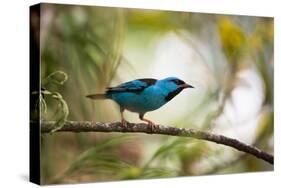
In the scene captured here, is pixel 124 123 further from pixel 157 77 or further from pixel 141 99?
pixel 157 77

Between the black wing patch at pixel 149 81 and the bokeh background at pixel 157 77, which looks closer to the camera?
the bokeh background at pixel 157 77

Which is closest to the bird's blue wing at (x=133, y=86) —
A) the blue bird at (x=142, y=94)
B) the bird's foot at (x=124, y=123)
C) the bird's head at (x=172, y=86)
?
the blue bird at (x=142, y=94)

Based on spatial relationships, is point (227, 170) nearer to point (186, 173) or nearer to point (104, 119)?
point (186, 173)

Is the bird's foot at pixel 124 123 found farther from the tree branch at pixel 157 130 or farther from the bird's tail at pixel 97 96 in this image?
the bird's tail at pixel 97 96

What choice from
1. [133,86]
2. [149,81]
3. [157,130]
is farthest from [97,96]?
[157,130]

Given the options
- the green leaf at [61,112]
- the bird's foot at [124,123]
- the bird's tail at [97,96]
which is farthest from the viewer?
the bird's foot at [124,123]

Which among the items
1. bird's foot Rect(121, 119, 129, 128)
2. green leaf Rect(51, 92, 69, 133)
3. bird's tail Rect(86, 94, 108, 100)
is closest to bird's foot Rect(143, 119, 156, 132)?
bird's foot Rect(121, 119, 129, 128)
